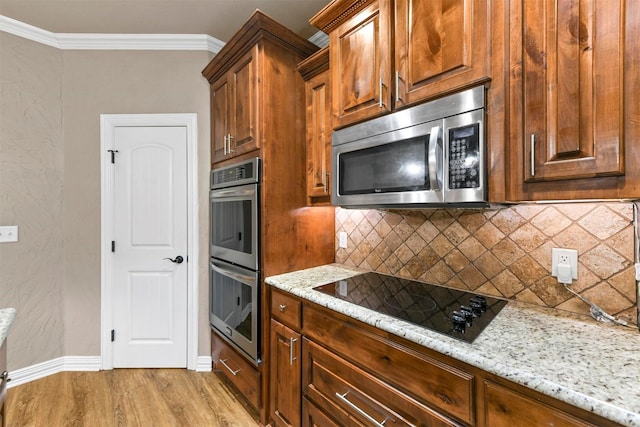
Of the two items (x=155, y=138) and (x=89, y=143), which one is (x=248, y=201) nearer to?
(x=155, y=138)

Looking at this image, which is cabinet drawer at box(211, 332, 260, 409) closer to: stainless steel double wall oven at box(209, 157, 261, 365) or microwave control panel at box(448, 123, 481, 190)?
stainless steel double wall oven at box(209, 157, 261, 365)

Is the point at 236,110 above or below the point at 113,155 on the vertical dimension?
above

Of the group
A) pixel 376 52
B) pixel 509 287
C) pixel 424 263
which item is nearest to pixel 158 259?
pixel 424 263

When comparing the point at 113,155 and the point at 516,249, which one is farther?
the point at 113,155

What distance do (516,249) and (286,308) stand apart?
3.77ft

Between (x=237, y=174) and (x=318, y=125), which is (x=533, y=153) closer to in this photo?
(x=318, y=125)

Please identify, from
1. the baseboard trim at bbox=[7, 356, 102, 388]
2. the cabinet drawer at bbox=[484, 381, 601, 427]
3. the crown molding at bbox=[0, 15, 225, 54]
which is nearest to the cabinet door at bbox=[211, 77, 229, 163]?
the crown molding at bbox=[0, 15, 225, 54]

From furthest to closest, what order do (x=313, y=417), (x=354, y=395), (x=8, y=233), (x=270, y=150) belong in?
(x=8, y=233) < (x=270, y=150) < (x=313, y=417) < (x=354, y=395)

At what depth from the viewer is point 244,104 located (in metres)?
2.01

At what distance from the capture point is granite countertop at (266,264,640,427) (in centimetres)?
70

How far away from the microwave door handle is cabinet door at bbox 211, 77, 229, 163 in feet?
5.01

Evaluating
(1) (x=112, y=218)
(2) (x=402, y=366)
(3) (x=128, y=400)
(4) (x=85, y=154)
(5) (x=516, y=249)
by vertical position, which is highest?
(4) (x=85, y=154)

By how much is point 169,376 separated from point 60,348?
0.96 meters

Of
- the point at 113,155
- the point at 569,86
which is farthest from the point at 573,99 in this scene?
the point at 113,155
